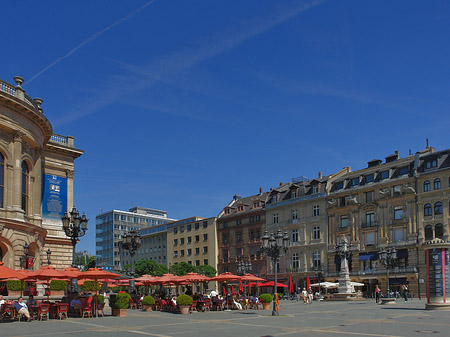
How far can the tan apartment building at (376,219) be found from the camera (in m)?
62.7

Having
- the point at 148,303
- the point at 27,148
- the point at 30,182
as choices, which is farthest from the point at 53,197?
the point at 148,303

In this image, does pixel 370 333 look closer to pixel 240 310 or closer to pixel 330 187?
pixel 240 310

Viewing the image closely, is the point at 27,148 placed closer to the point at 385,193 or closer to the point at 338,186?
the point at 385,193

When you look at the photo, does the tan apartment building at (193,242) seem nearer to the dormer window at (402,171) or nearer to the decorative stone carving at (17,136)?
the dormer window at (402,171)

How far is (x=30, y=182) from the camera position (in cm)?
4197

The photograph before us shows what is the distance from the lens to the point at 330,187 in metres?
73.8

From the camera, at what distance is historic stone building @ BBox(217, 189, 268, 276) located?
269ft

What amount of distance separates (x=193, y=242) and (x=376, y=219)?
3904 cm

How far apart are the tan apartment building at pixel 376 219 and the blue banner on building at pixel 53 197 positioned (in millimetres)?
36482

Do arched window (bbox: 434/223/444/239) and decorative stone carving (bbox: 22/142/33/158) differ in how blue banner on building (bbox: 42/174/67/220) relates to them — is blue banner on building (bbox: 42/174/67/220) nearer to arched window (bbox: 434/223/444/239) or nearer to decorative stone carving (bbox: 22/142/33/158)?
decorative stone carving (bbox: 22/142/33/158)

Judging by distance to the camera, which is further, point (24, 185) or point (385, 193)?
point (385, 193)

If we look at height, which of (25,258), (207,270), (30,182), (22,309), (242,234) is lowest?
(207,270)

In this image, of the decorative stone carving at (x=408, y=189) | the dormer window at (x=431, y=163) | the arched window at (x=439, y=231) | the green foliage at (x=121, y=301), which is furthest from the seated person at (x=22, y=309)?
the dormer window at (x=431, y=163)

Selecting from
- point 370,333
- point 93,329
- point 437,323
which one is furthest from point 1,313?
point 437,323
